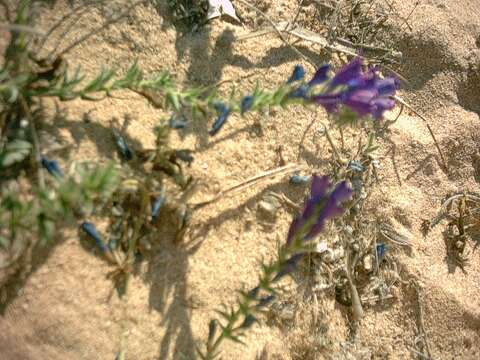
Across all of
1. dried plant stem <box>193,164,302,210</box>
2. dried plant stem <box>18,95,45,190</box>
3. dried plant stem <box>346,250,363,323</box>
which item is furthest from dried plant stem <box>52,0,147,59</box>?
dried plant stem <box>346,250,363,323</box>

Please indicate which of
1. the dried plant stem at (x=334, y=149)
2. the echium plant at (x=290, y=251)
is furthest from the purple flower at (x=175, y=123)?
the dried plant stem at (x=334, y=149)

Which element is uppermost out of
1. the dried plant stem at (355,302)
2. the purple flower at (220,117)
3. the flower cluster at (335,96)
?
the flower cluster at (335,96)

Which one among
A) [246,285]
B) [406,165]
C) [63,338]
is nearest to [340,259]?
[246,285]

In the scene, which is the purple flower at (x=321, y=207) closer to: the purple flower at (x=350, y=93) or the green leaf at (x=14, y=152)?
the purple flower at (x=350, y=93)

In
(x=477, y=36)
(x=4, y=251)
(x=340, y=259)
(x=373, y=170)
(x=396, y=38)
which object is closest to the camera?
(x=4, y=251)

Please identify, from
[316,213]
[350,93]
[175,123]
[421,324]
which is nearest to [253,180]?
[175,123]

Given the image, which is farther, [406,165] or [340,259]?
[406,165]

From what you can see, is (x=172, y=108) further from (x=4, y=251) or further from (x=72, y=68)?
(x=4, y=251)
